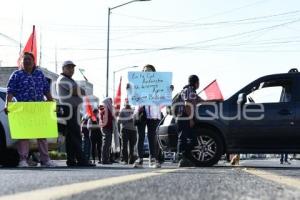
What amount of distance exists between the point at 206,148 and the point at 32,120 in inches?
111

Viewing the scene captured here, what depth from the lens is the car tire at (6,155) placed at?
10.1 metres

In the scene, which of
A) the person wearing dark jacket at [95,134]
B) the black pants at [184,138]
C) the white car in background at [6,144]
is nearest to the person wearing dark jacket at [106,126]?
the person wearing dark jacket at [95,134]

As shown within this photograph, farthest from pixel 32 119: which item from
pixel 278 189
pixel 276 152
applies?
pixel 278 189

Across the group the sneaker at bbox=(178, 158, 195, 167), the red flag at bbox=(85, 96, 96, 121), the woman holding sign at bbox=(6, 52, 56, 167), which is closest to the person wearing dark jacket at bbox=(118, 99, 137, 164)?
the red flag at bbox=(85, 96, 96, 121)

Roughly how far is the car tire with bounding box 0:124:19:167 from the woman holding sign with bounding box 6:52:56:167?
16.1 inches

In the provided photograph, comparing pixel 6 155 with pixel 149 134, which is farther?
pixel 6 155

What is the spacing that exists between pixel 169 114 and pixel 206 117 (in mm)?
893

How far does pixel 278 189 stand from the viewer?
14.7 feet

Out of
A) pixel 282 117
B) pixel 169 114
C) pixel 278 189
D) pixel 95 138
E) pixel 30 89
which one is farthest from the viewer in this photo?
pixel 95 138

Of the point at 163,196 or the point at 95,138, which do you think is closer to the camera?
Answer: the point at 163,196

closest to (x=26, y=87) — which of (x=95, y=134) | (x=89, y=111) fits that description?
(x=95, y=134)

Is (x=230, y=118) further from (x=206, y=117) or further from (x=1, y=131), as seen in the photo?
(x=1, y=131)

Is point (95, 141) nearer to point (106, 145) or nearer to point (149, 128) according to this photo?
point (106, 145)

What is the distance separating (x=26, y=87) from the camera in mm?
9586
